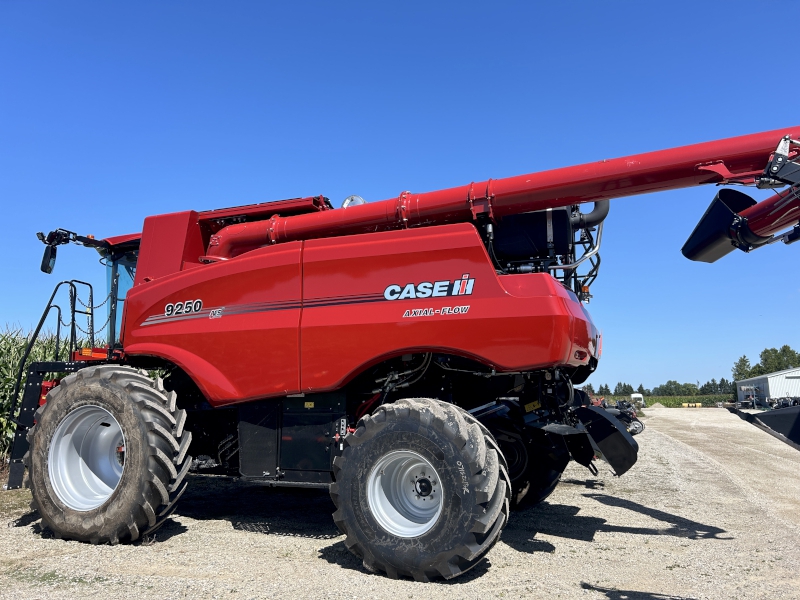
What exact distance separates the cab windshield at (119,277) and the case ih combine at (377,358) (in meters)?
0.69

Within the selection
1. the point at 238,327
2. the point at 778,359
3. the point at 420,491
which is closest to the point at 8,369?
the point at 238,327

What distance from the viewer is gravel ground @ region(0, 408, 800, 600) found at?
4.22m

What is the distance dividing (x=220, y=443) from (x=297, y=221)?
98.8 inches

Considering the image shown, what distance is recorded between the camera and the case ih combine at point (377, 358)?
4.75 metres

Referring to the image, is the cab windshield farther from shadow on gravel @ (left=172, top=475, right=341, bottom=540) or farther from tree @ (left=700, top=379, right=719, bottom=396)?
tree @ (left=700, top=379, right=719, bottom=396)

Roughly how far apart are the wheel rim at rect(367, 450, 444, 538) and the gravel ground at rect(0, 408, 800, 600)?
44cm

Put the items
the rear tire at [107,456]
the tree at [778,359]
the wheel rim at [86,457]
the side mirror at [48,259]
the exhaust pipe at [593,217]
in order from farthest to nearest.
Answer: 1. the tree at [778,359]
2. the side mirror at [48,259]
3. the wheel rim at [86,457]
4. the exhaust pipe at [593,217]
5. the rear tire at [107,456]

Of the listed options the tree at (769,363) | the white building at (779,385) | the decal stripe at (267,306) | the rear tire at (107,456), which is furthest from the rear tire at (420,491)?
the tree at (769,363)

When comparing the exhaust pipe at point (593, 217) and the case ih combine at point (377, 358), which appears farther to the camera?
the exhaust pipe at point (593, 217)

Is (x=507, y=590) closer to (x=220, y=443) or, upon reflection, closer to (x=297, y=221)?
(x=220, y=443)

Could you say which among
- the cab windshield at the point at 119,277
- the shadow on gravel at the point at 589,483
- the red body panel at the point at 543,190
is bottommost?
the shadow on gravel at the point at 589,483

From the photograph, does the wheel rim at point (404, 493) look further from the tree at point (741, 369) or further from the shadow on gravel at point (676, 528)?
the tree at point (741, 369)

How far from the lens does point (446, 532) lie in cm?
444

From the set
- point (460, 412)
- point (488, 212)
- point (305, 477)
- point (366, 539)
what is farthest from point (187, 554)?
point (488, 212)
